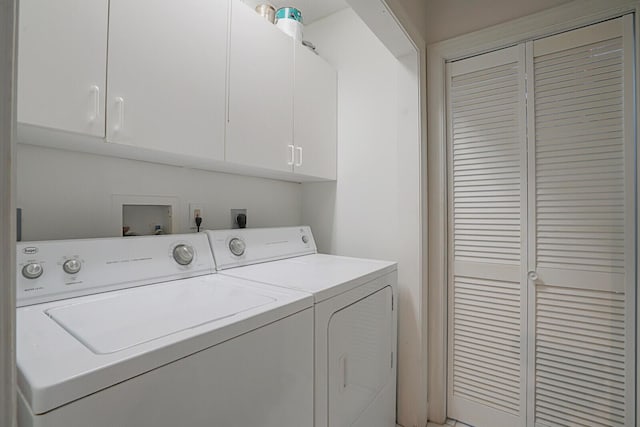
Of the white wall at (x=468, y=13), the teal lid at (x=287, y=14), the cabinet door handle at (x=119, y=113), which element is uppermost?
the teal lid at (x=287, y=14)

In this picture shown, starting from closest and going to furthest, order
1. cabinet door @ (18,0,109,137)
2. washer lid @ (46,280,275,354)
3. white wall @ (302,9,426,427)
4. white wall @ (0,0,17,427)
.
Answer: white wall @ (0,0,17,427) < washer lid @ (46,280,275,354) < cabinet door @ (18,0,109,137) < white wall @ (302,9,426,427)

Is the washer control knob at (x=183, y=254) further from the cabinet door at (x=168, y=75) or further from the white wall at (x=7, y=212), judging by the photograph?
the white wall at (x=7, y=212)

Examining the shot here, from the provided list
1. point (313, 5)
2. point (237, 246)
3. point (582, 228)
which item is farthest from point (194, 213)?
point (582, 228)

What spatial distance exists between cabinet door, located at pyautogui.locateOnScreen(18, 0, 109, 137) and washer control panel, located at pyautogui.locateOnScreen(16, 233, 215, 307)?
0.40m

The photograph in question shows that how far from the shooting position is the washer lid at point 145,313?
26.9 inches

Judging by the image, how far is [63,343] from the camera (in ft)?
2.13

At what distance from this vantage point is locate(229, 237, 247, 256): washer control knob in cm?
153

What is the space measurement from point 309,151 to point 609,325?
179cm

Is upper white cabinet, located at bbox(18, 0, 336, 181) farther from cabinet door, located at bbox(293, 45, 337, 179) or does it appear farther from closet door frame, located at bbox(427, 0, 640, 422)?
closet door frame, located at bbox(427, 0, 640, 422)

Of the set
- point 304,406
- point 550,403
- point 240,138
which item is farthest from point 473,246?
point 240,138

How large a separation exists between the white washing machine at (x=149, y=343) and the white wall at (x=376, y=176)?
0.97m

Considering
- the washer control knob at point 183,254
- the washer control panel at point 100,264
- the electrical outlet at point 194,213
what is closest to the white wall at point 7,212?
the washer control panel at point 100,264

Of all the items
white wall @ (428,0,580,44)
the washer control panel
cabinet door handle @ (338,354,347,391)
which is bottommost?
cabinet door handle @ (338,354,347,391)

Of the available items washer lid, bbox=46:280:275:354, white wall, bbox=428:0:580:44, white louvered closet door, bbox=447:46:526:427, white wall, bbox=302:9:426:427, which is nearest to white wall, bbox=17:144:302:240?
washer lid, bbox=46:280:275:354
